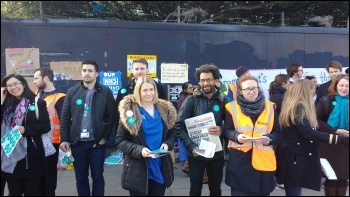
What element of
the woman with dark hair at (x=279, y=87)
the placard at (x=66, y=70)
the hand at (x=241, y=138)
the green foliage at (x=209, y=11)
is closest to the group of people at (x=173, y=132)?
the hand at (x=241, y=138)

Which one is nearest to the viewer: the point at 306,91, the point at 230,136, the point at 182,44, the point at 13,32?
the point at 230,136

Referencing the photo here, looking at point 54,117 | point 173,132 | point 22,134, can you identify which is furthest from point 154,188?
point 54,117

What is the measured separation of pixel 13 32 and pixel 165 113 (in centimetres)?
417

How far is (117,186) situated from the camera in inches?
214

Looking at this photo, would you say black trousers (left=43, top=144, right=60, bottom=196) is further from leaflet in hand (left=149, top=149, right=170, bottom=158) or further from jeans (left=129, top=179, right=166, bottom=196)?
leaflet in hand (left=149, top=149, right=170, bottom=158)

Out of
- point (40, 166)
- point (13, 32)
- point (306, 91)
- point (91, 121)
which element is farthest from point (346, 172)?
point (13, 32)

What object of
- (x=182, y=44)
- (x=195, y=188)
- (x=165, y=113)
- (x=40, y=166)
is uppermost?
(x=182, y=44)

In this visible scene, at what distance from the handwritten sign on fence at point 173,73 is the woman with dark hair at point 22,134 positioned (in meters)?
3.40

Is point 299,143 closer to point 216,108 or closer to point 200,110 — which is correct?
point 216,108

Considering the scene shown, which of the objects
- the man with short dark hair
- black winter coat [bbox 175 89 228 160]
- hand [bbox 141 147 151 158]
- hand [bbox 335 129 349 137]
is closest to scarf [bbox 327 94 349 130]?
hand [bbox 335 129 349 137]

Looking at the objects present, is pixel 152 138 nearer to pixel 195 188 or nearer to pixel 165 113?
pixel 165 113

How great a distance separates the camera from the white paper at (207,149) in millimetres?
3577

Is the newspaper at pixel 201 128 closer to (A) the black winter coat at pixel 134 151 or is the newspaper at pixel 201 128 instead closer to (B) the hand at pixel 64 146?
(A) the black winter coat at pixel 134 151

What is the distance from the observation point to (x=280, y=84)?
5.25 m
